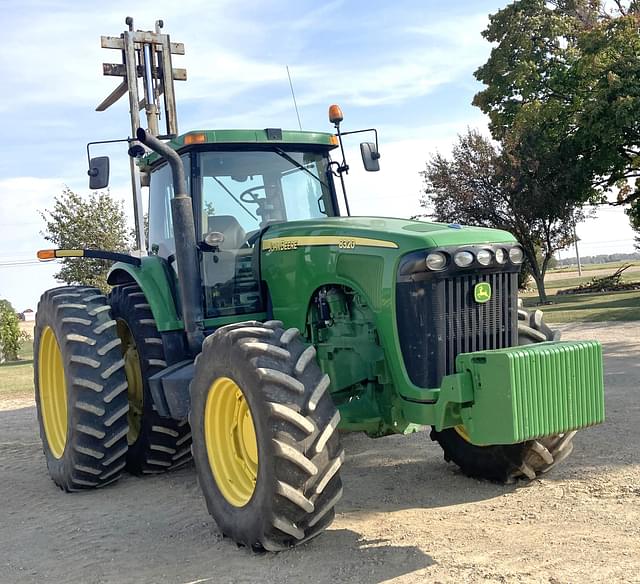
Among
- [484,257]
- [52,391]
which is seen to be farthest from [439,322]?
[52,391]

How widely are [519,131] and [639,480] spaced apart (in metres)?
20.5

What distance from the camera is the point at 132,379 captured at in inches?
256

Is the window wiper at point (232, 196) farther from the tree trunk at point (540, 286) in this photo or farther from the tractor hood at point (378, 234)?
the tree trunk at point (540, 286)

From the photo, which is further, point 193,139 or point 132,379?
point 132,379

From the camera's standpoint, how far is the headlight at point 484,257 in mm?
4406

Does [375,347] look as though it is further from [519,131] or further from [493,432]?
[519,131]

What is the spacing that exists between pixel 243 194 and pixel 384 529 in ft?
8.67

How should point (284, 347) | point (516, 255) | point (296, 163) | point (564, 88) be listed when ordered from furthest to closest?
point (564, 88), point (296, 163), point (516, 255), point (284, 347)

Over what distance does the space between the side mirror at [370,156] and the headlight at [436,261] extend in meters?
2.02

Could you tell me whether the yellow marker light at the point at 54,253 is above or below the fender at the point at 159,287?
above

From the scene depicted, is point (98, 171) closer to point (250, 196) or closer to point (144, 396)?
point (250, 196)

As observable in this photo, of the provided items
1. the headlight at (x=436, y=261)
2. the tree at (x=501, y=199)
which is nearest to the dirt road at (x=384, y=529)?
the headlight at (x=436, y=261)

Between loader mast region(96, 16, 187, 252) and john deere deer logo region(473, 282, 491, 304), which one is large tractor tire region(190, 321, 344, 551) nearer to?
john deere deer logo region(473, 282, 491, 304)

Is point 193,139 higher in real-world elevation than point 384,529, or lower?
higher
